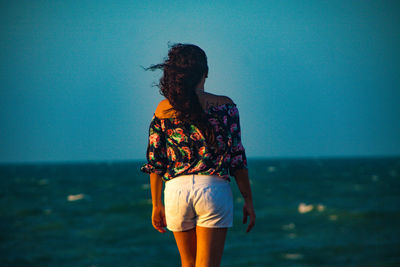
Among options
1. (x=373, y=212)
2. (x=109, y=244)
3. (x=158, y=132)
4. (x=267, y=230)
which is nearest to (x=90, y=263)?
(x=109, y=244)

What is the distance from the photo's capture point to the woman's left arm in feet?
9.02

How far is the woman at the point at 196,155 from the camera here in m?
2.51

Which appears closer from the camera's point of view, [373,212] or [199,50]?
[199,50]

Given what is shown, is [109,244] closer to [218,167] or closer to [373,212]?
[373,212]

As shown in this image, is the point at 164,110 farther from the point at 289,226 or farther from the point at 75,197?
the point at 75,197

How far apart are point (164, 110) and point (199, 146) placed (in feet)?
1.00

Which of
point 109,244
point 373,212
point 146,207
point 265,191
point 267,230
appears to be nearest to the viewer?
point 109,244

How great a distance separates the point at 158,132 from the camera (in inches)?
106

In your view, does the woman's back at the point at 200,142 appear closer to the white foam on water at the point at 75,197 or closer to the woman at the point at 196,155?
the woman at the point at 196,155

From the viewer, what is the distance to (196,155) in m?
2.55

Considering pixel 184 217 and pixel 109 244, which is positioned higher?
pixel 184 217

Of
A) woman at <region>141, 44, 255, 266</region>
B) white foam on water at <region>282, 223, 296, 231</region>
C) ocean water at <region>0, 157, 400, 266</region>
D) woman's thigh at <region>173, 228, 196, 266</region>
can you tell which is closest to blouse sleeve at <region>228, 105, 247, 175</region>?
woman at <region>141, 44, 255, 266</region>

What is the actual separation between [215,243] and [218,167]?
43 cm

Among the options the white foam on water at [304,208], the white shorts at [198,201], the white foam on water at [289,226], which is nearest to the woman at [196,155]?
the white shorts at [198,201]
